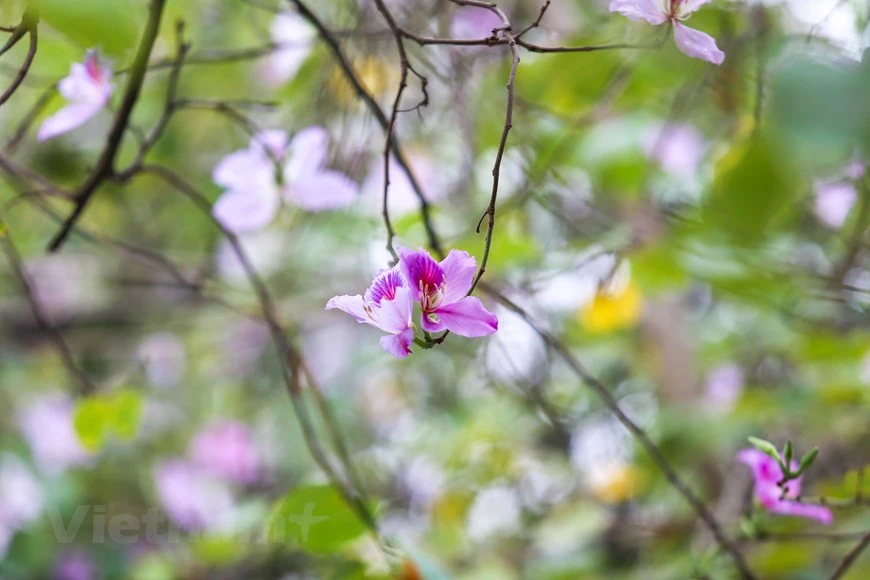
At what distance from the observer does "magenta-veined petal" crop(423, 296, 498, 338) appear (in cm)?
38

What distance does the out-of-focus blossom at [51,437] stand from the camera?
1.42 metres

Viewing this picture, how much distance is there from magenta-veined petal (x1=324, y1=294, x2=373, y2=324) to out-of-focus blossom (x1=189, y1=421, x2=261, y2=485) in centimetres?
121

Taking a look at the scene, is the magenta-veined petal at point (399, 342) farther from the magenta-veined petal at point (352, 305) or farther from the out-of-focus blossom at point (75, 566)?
the out-of-focus blossom at point (75, 566)

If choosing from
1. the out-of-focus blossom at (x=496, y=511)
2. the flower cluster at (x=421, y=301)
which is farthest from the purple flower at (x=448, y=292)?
the out-of-focus blossom at (x=496, y=511)

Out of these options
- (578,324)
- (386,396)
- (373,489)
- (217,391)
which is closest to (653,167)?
(578,324)

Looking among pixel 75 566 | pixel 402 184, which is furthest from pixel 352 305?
pixel 75 566

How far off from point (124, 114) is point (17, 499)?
99 centimetres

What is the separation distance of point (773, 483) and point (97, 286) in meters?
1.45

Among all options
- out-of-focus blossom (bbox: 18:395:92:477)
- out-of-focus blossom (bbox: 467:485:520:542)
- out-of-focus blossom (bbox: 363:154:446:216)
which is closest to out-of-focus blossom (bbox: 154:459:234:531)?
out-of-focus blossom (bbox: 18:395:92:477)

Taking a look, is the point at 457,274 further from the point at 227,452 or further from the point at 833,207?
the point at 227,452

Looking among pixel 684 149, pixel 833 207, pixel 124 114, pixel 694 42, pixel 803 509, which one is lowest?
pixel 803 509

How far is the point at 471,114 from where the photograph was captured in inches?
39.5

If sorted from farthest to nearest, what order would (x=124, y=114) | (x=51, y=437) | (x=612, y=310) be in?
(x=51, y=437) → (x=612, y=310) → (x=124, y=114)

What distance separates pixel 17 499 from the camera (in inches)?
51.8
